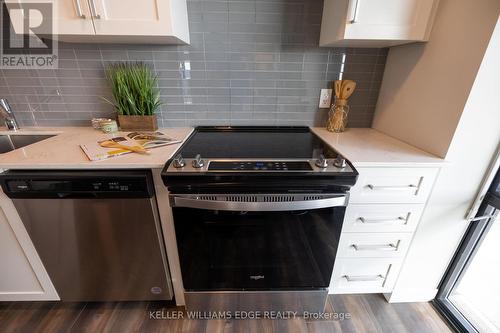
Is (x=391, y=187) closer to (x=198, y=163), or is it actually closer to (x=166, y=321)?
(x=198, y=163)

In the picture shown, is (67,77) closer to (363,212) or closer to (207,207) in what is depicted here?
(207,207)

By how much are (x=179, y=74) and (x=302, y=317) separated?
5.40ft

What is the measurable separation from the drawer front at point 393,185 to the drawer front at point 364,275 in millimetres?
383

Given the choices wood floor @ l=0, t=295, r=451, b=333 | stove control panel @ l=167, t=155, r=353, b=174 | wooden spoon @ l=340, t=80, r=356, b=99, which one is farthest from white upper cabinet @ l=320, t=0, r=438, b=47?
wood floor @ l=0, t=295, r=451, b=333

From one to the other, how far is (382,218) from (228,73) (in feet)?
3.99

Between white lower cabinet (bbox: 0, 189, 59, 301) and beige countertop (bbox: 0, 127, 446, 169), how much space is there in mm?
214

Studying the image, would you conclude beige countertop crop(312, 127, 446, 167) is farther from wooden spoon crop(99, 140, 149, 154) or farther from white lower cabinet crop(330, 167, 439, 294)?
wooden spoon crop(99, 140, 149, 154)

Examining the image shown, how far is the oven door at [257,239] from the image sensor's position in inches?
33.9

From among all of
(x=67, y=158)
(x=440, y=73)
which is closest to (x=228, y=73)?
(x=67, y=158)

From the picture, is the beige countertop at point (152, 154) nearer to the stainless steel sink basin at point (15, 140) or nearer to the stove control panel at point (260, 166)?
the stainless steel sink basin at point (15, 140)

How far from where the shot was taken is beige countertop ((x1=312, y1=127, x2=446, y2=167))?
0.93 meters

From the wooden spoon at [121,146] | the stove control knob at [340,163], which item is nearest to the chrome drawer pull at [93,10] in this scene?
the wooden spoon at [121,146]

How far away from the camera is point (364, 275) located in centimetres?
120

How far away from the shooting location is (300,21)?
1280 millimetres
